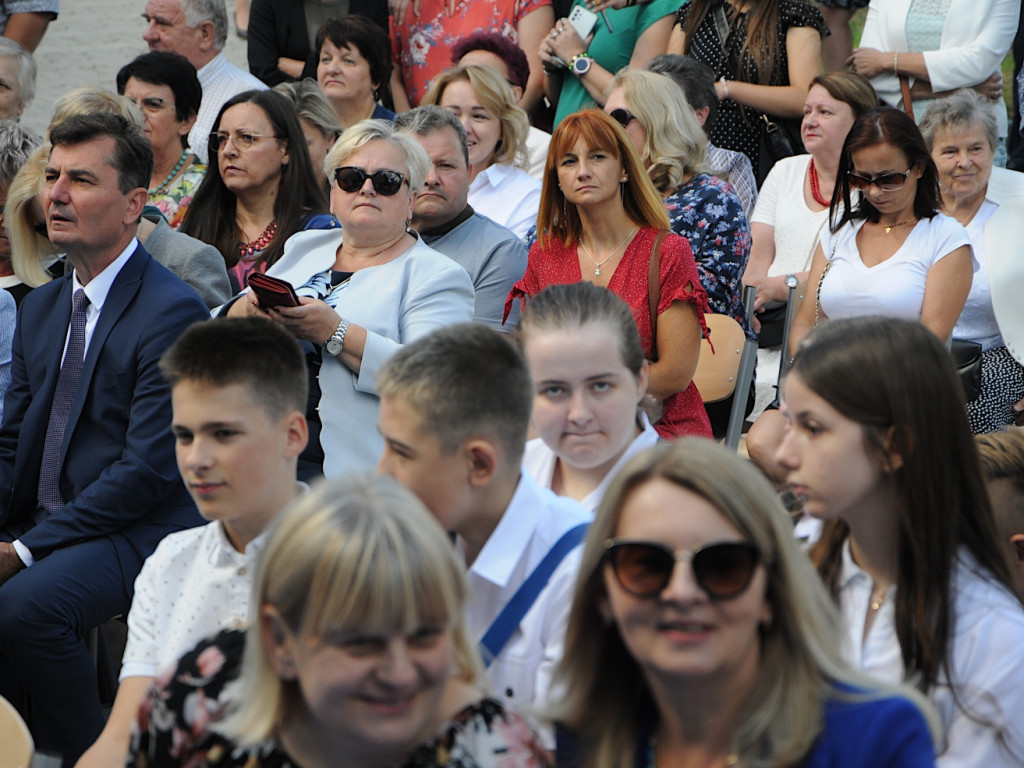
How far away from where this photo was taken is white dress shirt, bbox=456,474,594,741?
2258mm

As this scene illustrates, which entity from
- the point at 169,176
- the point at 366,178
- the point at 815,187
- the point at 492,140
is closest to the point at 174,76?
the point at 169,176

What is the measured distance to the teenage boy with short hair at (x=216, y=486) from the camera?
98.8 inches

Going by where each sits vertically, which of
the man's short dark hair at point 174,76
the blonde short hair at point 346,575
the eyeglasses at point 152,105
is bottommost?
the blonde short hair at point 346,575

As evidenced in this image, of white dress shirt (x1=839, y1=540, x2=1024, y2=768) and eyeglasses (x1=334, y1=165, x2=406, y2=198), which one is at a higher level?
eyeglasses (x1=334, y1=165, x2=406, y2=198)

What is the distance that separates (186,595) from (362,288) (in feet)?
5.15

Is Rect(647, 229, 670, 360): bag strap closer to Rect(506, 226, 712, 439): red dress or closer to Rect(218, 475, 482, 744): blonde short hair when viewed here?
Rect(506, 226, 712, 439): red dress

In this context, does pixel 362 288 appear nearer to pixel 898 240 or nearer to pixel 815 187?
pixel 898 240

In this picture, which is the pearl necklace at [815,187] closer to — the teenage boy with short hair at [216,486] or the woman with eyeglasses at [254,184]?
the woman with eyeglasses at [254,184]

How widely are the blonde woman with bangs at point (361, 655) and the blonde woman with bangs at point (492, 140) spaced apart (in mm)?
3932

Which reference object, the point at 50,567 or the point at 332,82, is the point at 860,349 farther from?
the point at 332,82

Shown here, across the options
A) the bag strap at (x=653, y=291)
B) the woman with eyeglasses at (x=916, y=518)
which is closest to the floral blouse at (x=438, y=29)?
the bag strap at (x=653, y=291)

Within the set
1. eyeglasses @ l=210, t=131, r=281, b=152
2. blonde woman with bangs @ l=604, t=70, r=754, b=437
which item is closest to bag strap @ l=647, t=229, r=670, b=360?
blonde woman with bangs @ l=604, t=70, r=754, b=437

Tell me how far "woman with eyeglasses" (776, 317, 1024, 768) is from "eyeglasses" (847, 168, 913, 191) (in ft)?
7.71

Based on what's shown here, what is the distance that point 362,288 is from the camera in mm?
3912
